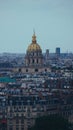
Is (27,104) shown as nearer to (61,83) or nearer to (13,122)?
(13,122)

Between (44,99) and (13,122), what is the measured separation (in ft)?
25.6

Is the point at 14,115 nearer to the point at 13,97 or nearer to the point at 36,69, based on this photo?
the point at 13,97

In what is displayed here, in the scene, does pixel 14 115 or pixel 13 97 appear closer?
pixel 14 115

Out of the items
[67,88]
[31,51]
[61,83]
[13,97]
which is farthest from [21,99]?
[31,51]

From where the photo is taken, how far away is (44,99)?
6962cm

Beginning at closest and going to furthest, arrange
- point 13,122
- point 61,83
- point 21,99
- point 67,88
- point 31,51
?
point 13,122, point 21,99, point 67,88, point 61,83, point 31,51

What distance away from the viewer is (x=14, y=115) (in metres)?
63.3

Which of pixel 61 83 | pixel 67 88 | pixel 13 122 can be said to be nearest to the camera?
pixel 13 122

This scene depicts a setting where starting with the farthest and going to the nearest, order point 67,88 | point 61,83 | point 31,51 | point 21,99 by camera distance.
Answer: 1. point 31,51
2. point 61,83
3. point 67,88
4. point 21,99

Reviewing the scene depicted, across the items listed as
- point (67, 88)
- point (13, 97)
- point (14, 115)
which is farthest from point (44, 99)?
point (67, 88)

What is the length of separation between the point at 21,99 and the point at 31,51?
4876cm

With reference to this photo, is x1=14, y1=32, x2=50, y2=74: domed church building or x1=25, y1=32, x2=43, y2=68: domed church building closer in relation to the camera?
x1=25, y1=32, x2=43, y2=68: domed church building

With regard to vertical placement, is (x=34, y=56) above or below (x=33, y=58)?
above

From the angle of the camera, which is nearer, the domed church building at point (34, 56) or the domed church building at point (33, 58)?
the domed church building at point (34, 56)
